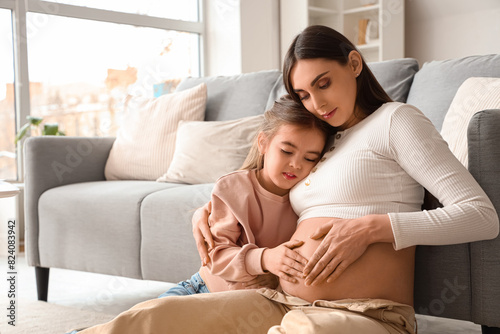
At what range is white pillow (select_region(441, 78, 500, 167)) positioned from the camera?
164 cm

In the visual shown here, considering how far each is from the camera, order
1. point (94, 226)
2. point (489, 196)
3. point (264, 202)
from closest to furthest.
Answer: point (489, 196), point (264, 202), point (94, 226)

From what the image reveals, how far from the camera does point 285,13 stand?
5.16 metres

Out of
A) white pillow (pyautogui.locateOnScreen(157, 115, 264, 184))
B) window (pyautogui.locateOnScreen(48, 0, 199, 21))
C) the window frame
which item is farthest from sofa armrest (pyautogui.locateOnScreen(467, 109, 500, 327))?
window (pyautogui.locateOnScreen(48, 0, 199, 21))

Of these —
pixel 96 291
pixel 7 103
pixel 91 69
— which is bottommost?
pixel 96 291

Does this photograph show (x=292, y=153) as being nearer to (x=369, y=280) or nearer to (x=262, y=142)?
(x=262, y=142)

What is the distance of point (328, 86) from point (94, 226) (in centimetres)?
142

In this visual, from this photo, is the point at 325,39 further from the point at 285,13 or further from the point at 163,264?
the point at 285,13

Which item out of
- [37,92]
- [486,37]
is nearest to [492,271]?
[37,92]

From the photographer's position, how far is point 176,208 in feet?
7.08

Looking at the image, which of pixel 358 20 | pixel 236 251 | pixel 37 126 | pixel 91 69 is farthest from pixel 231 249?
pixel 358 20

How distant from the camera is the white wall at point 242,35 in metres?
4.97

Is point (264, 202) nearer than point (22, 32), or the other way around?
point (264, 202)

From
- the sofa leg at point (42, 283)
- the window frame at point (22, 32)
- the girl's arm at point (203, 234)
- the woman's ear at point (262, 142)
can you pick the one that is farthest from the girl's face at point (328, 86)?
the window frame at point (22, 32)

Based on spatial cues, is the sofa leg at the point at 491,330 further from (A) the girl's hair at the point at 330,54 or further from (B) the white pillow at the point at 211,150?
(B) the white pillow at the point at 211,150
